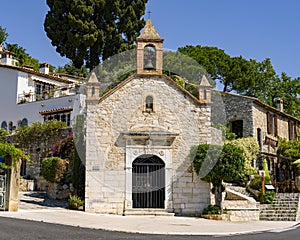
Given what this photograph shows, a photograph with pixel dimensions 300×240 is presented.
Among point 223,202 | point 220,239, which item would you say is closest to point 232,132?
point 223,202

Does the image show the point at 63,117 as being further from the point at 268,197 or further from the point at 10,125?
the point at 268,197

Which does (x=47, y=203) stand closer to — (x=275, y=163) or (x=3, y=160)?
(x=3, y=160)

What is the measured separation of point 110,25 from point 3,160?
69.0ft

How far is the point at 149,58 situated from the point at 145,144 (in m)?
5.13

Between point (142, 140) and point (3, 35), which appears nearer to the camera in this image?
point (142, 140)

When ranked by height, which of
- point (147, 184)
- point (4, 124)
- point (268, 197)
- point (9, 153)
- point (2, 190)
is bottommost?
point (268, 197)

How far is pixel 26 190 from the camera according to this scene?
82.3 feet

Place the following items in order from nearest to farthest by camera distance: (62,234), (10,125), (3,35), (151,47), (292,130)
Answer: (62,234) < (151,47) < (10,125) < (292,130) < (3,35)

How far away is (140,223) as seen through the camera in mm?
16625

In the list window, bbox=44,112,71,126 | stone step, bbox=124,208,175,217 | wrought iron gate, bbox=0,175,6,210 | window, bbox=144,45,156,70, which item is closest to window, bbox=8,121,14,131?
window, bbox=44,112,71,126

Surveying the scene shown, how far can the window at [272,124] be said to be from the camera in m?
31.4

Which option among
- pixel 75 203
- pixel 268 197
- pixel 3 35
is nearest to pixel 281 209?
pixel 268 197

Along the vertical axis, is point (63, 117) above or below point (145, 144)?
above

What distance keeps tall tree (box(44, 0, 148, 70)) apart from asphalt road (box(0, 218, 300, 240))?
23.9 m
